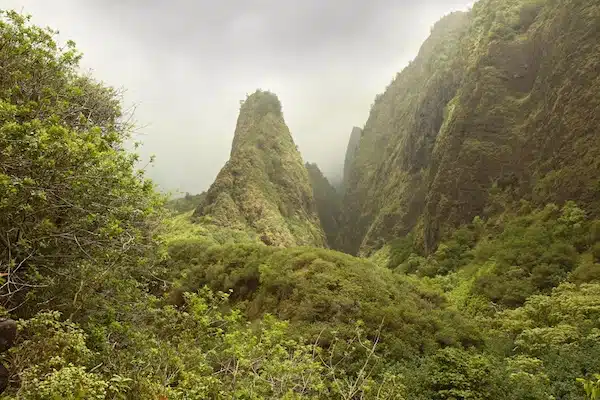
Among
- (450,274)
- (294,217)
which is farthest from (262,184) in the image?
(450,274)

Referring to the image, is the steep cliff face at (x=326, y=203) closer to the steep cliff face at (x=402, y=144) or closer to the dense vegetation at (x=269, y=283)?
the steep cliff face at (x=402, y=144)

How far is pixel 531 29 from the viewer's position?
35.0m

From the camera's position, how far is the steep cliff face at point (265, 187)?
45.8 m

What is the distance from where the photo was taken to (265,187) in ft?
178

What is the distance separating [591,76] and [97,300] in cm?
2932

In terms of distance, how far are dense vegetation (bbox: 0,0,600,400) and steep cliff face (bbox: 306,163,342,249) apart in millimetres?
39783

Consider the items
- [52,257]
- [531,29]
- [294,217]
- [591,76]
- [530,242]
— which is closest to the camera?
→ [52,257]

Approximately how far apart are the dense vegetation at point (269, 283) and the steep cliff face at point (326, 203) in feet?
131

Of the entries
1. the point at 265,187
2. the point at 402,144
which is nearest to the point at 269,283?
the point at 265,187

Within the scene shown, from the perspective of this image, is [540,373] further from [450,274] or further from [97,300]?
[450,274]

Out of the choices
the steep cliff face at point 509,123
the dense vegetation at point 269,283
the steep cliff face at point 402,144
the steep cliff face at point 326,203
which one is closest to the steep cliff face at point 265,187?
the dense vegetation at point 269,283

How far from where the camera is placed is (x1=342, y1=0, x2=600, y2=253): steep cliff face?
24856 millimetres

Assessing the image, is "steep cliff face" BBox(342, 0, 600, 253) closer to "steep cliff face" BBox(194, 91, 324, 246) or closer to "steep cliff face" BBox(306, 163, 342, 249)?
"steep cliff face" BBox(194, 91, 324, 246)

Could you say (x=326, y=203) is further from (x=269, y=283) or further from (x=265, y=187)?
(x=269, y=283)
